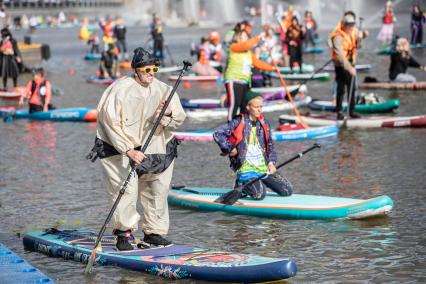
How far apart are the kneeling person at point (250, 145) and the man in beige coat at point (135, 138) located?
1838 millimetres

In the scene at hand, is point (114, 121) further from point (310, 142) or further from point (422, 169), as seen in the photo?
point (310, 142)

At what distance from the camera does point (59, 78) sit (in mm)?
34125

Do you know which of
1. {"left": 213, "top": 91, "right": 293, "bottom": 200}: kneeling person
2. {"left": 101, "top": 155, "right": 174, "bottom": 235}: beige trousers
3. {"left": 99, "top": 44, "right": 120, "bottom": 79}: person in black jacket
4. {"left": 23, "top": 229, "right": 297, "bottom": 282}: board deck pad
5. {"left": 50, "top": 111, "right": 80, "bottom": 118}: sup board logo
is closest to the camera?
{"left": 23, "top": 229, "right": 297, "bottom": 282}: board deck pad

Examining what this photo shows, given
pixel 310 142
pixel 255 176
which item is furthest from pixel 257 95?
pixel 310 142

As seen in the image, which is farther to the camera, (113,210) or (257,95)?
(257,95)

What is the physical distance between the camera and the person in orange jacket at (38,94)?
22.2 meters

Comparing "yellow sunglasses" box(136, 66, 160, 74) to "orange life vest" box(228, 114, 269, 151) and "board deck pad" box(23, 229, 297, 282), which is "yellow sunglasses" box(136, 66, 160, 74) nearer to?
"board deck pad" box(23, 229, 297, 282)

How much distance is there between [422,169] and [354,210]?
368 centimetres

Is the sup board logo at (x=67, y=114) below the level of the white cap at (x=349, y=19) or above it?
below

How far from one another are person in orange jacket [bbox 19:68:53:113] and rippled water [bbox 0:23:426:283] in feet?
1.66

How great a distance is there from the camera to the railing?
11450 cm

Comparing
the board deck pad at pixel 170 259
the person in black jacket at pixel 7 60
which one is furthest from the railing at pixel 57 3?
the board deck pad at pixel 170 259

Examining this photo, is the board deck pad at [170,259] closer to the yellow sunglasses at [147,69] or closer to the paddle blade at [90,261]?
the paddle blade at [90,261]

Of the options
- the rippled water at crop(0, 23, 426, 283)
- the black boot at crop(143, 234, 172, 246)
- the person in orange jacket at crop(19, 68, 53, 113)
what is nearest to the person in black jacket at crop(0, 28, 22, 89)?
the person in orange jacket at crop(19, 68, 53, 113)
